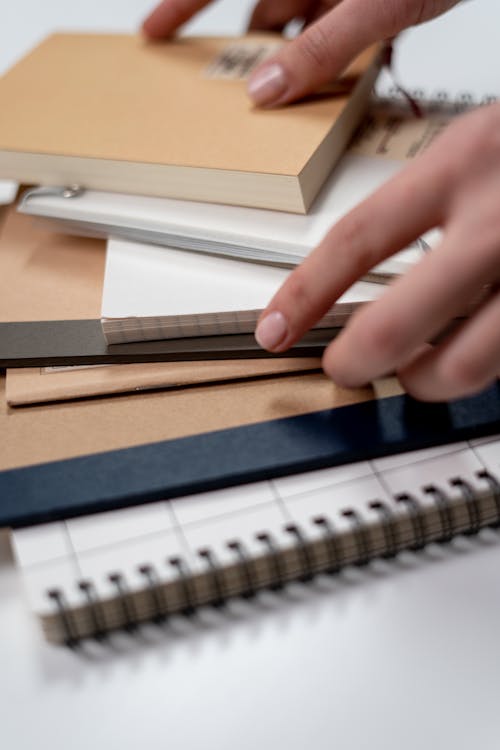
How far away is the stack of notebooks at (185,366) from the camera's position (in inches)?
31.4

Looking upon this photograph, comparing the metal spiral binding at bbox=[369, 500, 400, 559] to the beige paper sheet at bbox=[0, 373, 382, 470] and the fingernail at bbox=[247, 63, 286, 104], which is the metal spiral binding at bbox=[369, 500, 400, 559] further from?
the fingernail at bbox=[247, 63, 286, 104]

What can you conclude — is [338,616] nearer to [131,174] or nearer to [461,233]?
[461,233]

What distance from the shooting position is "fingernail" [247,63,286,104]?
Answer: 1104mm

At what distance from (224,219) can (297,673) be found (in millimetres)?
481

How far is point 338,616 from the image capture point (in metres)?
0.79

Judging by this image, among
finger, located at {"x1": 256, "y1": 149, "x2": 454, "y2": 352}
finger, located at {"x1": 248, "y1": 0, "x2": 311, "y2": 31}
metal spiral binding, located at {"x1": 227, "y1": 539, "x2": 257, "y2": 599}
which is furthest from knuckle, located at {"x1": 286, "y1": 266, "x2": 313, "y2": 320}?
finger, located at {"x1": 248, "y1": 0, "x2": 311, "y2": 31}

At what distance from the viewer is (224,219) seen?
3.32 ft

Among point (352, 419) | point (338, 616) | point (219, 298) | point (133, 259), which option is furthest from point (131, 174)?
point (338, 616)

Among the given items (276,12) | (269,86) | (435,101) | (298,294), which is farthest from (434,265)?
(276,12)

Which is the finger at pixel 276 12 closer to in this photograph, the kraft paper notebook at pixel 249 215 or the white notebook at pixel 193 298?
the kraft paper notebook at pixel 249 215

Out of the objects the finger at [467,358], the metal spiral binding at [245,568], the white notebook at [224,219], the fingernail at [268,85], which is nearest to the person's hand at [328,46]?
the fingernail at [268,85]

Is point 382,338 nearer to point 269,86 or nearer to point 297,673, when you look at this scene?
point 297,673

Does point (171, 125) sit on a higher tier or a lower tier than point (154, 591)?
higher

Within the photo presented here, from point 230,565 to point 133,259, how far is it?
396mm
